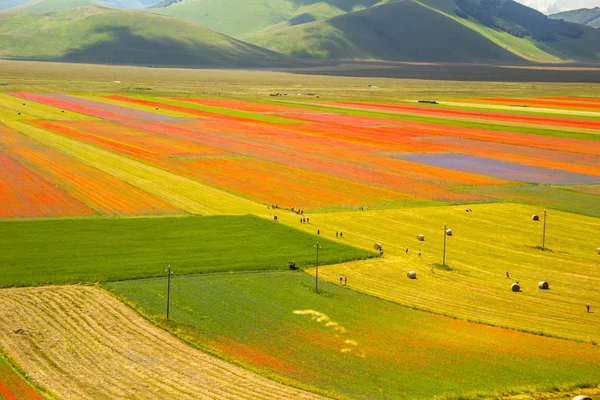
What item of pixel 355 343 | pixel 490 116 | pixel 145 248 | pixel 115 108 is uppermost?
pixel 115 108

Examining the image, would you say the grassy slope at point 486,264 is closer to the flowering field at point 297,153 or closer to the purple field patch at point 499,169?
the flowering field at point 297,153

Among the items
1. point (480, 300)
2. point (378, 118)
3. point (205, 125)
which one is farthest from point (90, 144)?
point (480, 300)

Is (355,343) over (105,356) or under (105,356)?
under

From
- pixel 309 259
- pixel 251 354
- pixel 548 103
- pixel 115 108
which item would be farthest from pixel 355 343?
pixel 548 103

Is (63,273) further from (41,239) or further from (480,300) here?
(480,300)

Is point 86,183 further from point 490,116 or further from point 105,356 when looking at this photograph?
point 490,116

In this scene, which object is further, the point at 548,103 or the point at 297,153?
the point at 548,103

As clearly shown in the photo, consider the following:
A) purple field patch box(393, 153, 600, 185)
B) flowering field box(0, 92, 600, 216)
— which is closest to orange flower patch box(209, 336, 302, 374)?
flowering field box(0, 92, 600, 216)
